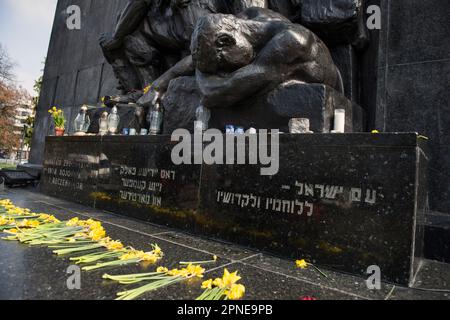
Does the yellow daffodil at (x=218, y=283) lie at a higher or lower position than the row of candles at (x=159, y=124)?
lower

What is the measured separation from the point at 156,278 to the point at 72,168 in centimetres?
400

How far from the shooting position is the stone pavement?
5.95ft

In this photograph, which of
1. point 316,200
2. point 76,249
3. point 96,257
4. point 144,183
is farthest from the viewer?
point 144,183

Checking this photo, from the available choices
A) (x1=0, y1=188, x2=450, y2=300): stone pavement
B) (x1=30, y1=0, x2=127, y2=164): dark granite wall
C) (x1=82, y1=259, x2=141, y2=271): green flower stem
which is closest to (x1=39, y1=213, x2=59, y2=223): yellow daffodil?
(x1=0, y1=188, x2=450, y2=300): stone pavement

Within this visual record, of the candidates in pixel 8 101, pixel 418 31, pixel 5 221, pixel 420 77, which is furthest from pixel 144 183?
pixel 8 101

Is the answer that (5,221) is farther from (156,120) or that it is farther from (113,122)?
(113,122)

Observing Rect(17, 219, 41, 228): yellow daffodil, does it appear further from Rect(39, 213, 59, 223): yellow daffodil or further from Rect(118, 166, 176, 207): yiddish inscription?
Rect(118, 166, 176, 207): yiddish inscription

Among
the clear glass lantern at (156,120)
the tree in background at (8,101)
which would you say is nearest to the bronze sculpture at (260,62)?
the clear glass lantern at (156,120)

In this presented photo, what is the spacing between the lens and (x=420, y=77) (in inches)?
160

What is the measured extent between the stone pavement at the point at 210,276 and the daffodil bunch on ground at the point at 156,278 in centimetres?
4

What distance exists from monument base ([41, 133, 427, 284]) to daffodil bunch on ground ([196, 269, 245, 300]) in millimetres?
940

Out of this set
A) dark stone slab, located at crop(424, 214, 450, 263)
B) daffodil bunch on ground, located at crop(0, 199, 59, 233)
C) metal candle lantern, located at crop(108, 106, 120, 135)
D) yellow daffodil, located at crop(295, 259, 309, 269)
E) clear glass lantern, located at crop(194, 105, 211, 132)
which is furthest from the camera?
metal candle lantern, located at crop(108, 106, 120, 135)

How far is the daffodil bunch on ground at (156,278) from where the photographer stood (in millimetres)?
1772

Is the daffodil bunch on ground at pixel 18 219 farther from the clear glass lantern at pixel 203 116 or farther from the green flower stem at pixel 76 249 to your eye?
the clear glass lantern at pixel 203 116
